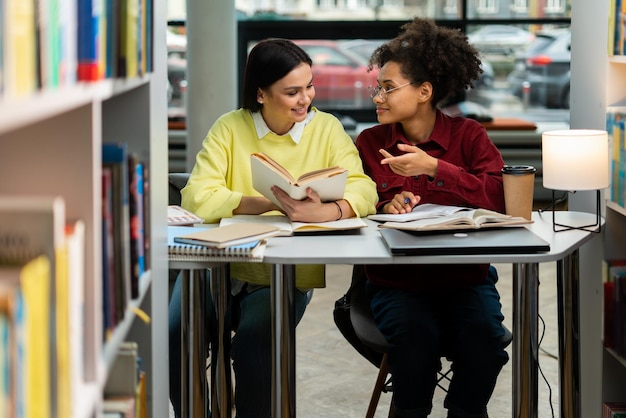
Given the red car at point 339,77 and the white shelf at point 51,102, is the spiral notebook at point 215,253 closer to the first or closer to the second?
the white shelf at point 51,102

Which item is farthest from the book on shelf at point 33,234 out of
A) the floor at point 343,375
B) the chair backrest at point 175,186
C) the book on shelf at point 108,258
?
the floor at point 343,375

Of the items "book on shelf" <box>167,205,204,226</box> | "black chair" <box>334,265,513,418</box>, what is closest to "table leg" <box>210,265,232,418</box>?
"book on shelf" <box>167,205,204,226</box>

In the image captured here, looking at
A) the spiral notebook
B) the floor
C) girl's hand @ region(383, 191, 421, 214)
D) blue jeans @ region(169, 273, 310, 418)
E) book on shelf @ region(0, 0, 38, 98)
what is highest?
book on shelf @ region(0, 0, 38, 98)

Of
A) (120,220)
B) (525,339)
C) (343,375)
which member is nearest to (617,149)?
(525,339)

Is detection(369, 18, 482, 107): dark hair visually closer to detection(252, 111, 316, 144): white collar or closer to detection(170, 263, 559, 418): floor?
detection(252, 111, 316, 144): white collar

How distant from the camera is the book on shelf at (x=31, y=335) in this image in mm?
938

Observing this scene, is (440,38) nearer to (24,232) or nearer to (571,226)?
(571,226)

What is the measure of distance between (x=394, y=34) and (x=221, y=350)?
4.68m

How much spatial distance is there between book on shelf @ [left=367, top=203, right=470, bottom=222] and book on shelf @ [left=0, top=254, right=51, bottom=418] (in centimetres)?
156

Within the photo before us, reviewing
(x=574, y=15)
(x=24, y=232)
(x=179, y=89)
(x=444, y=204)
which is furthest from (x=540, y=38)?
(x=24, y=232)

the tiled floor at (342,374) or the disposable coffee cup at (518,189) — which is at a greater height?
the disposable coffee cup at (518,189)

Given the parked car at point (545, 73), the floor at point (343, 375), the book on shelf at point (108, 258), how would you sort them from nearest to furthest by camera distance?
the book on shelf at point (108, 258), the floor at point (343, 375), the parked car at point (545, 73)

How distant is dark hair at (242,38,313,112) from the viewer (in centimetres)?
283

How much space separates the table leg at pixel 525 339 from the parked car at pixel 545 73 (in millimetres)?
5343
